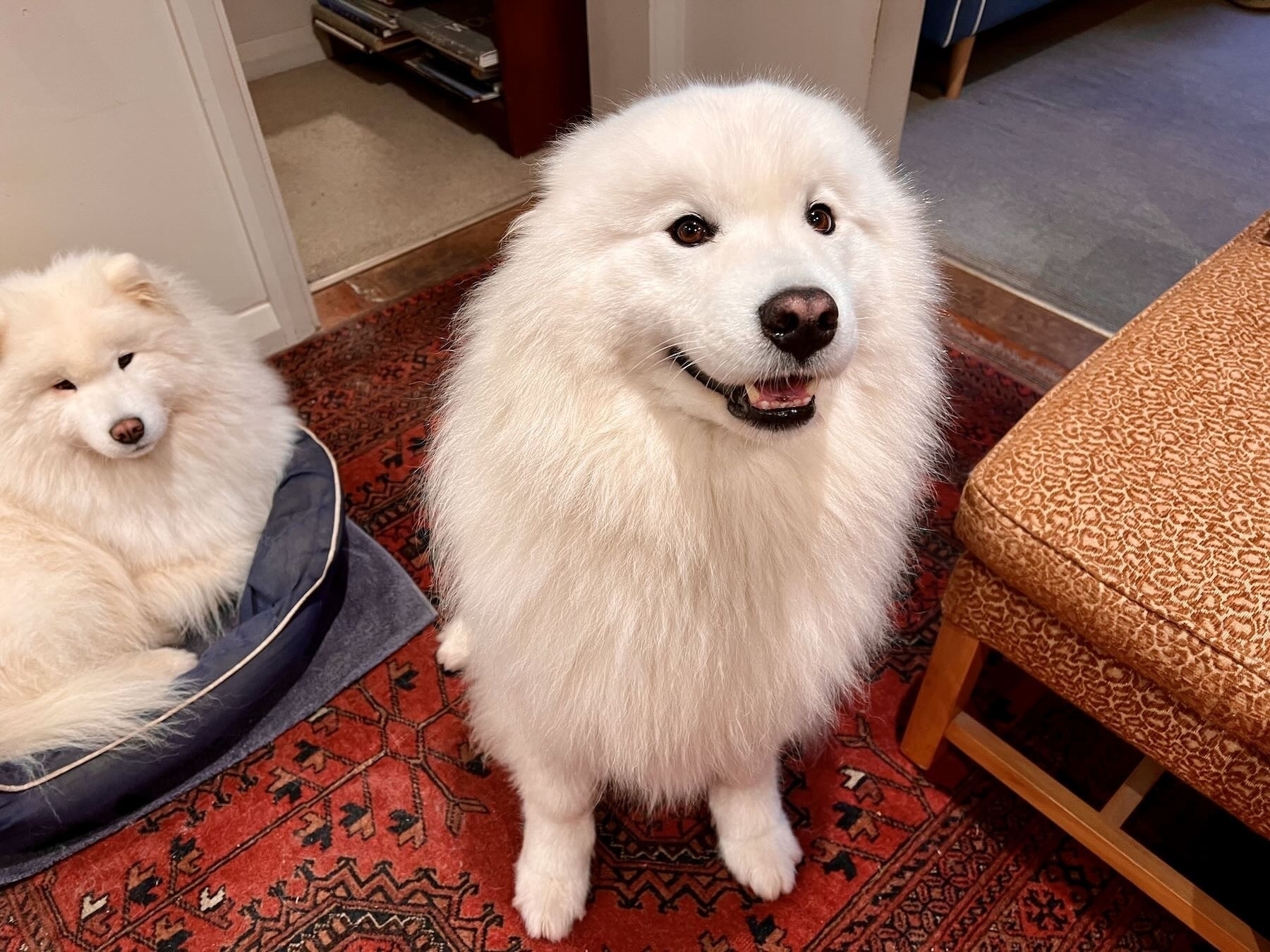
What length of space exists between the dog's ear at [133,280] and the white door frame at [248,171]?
619mm

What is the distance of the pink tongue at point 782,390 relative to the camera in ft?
2.48

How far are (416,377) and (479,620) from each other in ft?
4.02

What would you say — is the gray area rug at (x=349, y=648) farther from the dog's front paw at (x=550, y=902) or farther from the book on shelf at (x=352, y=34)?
the book on shelf at (x=352, y=34)

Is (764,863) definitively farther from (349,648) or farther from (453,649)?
(349,648)

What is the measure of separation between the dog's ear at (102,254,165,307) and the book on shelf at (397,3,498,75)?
175cm

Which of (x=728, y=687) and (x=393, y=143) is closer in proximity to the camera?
(x=728, y=687)

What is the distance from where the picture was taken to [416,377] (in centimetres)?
209

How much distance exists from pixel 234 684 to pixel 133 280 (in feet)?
2.20

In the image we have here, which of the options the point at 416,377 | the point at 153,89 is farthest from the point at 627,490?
the point at 153,89

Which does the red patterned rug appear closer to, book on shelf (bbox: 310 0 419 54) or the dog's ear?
the dog's ear

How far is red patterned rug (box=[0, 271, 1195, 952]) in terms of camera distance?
1.21 meters

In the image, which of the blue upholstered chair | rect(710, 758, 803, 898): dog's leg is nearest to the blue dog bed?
rect(710, 758, 803, 898): dog's leg

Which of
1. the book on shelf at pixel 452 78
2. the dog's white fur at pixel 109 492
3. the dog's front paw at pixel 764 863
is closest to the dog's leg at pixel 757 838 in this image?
the dog's front paw at pixel 764 863

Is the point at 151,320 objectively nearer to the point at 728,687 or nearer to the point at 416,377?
the point at 416,377
